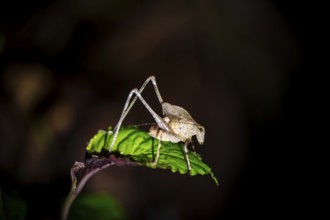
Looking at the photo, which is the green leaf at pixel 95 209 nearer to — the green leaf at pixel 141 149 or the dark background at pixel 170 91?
the green leaf at pixel 141 149

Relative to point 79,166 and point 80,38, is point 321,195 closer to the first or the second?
point 79,166

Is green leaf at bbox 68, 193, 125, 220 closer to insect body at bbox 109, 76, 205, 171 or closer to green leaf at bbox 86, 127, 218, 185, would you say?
green leaf at bbox 86, 127, 218, 185

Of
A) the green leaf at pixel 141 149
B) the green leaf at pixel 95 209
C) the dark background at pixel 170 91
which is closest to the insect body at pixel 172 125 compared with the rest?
the green leaf at pixel 141 149

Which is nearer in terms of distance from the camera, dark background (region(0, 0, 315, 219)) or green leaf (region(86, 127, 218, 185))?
green leaf (region(86, 127, 218, 185))

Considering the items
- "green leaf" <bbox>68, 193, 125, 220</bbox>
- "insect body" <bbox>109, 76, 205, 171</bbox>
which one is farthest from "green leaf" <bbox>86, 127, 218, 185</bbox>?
"green leaf" <bbox>68, 193, 125, 220</bbox>

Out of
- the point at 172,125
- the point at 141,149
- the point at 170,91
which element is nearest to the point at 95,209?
the point at 141,149

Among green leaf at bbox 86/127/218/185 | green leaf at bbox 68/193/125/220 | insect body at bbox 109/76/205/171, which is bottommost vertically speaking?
green leaf at bbox 68/193/125/220

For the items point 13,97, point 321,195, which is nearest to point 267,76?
point 321,195
